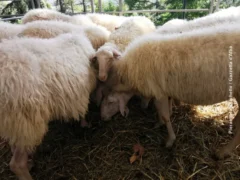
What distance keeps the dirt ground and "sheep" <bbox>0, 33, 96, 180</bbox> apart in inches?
14.6

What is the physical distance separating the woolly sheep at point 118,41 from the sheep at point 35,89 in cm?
15

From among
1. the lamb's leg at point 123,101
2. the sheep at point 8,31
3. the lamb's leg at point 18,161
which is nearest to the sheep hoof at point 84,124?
the lamb's leg at point 123,101

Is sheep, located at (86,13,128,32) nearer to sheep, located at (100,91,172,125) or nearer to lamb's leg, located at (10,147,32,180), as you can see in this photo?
sheep, located at (100,91,172,125)

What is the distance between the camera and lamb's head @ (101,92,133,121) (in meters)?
2.04

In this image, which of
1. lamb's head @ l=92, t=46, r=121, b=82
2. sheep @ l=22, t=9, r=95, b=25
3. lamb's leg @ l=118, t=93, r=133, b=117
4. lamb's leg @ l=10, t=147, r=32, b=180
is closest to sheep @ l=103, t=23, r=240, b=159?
lamb's head @ l=92, t=46, r=121, b=82

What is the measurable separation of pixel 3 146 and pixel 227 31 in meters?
2.01

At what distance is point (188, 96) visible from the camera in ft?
5.39

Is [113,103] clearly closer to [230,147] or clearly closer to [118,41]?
[118,41]

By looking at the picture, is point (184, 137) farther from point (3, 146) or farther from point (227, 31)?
point (3, 146)

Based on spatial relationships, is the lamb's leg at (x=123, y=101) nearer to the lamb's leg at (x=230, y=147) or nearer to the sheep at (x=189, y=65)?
the sheep at (x=189, y=65)

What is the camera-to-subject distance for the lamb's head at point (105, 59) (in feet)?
5.90

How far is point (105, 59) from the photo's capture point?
1837 mm

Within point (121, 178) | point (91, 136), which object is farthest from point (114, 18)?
point (121, 178)

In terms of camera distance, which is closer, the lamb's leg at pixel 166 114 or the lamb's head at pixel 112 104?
the lamb's leg at pixel 166 114
